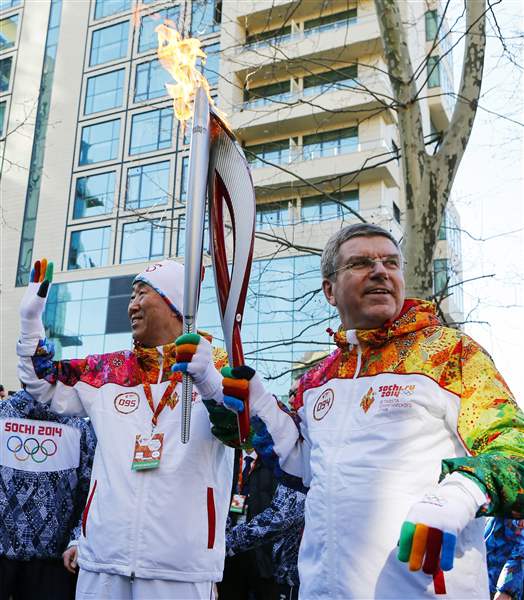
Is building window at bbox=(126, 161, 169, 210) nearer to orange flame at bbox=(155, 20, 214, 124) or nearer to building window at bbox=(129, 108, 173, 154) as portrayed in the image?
building window at bbox=(129, 108, 173, 154)

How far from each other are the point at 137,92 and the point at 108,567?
24049 millimetres

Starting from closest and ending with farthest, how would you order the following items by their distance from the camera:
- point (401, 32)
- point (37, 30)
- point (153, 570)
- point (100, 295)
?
point (153, 570) < point (401, 32) < point (100, 295) < point (37, 30)

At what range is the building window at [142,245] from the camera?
886 inches

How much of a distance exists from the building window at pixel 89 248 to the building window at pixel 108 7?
349 inches

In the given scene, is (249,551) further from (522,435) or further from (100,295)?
(100,295)

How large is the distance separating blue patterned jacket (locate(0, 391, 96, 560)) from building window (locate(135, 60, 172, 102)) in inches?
843

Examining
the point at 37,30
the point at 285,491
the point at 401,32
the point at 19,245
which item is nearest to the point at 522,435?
the point at 285,491

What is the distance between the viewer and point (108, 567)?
2.45 meters

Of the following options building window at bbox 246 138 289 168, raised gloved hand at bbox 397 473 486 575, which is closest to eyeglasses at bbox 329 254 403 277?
raised gloved hand at bbox 397 473 486 575

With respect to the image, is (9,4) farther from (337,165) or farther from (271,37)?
(271,37)

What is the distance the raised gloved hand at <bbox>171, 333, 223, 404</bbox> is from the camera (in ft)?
7.29

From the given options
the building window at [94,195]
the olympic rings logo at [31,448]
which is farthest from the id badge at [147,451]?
the building window at [94,195]

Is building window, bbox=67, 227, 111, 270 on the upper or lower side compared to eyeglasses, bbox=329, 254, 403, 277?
upper

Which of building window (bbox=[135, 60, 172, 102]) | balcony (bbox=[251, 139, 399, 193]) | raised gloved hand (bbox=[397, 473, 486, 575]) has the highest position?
building window (bbox=[135, 60, 172, 102])
